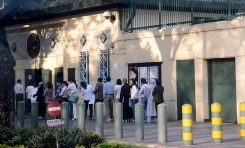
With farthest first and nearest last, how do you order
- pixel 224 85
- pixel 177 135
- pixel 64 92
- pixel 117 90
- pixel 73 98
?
pixel 64 92
pixel 73 98
pixel 117 90
pixel 224 85
pixel 177 135

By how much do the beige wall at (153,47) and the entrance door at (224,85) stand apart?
27 cm

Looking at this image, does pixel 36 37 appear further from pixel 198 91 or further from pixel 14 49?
pixel 198 91

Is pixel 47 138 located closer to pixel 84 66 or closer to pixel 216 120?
pixel 216 120

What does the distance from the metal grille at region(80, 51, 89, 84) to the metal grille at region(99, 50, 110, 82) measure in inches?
39.8

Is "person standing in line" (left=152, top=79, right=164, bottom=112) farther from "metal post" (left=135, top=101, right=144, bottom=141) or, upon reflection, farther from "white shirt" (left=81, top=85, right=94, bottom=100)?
"metal post" (left=135, top=101, right=144, bottom=141)

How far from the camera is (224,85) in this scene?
21.8 metres

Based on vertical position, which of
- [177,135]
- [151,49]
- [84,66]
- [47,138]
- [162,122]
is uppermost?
[151,49]

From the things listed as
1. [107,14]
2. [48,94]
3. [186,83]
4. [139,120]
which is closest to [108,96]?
[48,94]

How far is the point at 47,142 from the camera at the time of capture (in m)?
13.8

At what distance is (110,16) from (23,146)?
44.6 ft

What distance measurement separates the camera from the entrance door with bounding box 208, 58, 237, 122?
21484mm

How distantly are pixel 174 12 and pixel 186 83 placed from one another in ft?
11.1

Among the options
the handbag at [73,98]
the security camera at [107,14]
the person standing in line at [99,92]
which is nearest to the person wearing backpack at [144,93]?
the person standing in line at [99,92]

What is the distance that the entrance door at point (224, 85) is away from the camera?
70.5 feet
